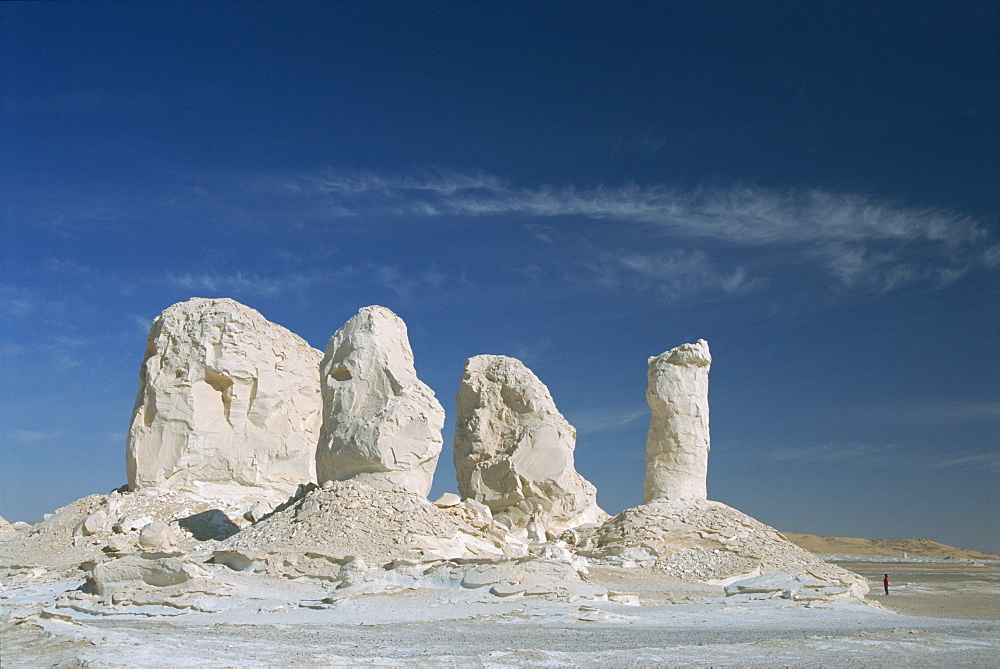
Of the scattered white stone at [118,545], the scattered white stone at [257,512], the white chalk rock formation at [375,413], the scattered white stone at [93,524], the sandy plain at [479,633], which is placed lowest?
the sandy plain at [479,633]

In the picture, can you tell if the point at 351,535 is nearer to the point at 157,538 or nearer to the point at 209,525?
the point at 157,538

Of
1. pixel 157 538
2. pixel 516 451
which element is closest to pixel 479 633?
pixel 157 538

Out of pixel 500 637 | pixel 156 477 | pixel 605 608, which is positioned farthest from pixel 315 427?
pixel 500 637

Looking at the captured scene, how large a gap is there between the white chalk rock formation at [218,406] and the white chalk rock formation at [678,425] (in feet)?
35.9

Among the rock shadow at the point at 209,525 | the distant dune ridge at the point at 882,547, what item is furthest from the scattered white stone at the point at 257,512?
the distant dune ridge at the point at 882,547

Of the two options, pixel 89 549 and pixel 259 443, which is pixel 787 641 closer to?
pixel 89 549

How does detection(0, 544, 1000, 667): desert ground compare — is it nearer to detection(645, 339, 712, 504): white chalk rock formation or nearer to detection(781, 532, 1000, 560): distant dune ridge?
detection(645, 339, 712, 504): white chalk rock formation

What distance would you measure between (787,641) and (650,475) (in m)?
12.2

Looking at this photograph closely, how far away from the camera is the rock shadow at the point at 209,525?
19.9 m

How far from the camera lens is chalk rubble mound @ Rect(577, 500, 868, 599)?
17359 millimetres

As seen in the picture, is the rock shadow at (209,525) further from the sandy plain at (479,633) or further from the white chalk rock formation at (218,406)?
the sandy plain at (479,633)

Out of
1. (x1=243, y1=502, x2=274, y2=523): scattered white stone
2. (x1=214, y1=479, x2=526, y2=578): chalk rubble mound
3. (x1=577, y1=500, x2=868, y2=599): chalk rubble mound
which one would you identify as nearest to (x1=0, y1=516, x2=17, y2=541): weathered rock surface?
(x1=243, y1=502, x2=274, y2=523): scattered white stone

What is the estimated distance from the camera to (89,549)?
19219 mm

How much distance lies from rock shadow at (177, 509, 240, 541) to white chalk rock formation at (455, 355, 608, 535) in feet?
25.6
